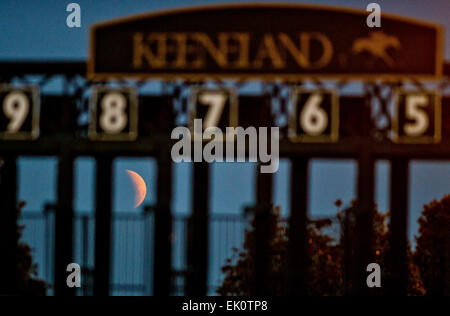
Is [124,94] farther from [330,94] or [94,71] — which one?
[330,94]

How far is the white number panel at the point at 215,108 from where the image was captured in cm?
2436

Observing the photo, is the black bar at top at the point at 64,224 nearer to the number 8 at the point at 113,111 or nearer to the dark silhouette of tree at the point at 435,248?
the number 8 at the point at 113,111

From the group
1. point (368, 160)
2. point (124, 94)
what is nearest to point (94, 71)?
point (124, 94)

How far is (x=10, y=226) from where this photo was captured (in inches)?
1016

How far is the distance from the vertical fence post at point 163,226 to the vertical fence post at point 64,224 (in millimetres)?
2168

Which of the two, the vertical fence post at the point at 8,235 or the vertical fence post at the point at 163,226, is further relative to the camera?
the vertical fence post at the point at 8,235

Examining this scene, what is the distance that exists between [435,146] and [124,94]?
24.7 feet

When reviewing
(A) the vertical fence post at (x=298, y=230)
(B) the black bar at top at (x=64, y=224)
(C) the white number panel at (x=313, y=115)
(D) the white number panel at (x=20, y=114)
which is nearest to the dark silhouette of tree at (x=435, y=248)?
(A) the vertical fence post at (x=298, y=230)

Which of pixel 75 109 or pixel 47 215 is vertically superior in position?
pixel 75 109

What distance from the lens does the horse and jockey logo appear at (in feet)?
79.8

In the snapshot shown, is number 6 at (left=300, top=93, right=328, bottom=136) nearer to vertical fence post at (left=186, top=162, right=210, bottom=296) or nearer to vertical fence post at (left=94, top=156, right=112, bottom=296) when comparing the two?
vertical fence post at (left=186, top=162, right=210, bottom=296)

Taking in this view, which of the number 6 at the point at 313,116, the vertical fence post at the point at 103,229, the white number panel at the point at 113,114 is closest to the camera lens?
the number 6 at the point at 313,116

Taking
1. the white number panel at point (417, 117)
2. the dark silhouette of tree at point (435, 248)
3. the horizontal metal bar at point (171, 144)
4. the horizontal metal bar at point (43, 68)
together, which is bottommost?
the dark silhouette of tree at point (435, 248)
